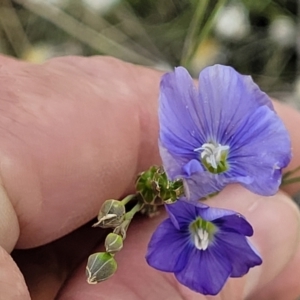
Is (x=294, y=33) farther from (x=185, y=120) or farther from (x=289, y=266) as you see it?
(x=185, y=120)

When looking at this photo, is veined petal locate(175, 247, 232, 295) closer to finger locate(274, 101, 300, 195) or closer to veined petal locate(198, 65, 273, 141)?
veined petal locate(198, 65, 273, 141)

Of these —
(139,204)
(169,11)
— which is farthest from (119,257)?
(169,11)

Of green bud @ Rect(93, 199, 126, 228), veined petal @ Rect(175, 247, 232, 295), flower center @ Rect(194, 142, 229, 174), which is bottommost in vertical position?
veined petal @ Rect(175, 247, 232, 295)

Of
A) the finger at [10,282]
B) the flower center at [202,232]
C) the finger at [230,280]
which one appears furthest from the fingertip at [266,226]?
the finger at [10,282]

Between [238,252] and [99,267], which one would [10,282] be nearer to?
[99,267]

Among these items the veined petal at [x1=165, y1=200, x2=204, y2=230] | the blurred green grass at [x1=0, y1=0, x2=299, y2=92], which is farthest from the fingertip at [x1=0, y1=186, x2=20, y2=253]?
the blurred green grass at [x1=0, y1=0, x2=299, y2=92]

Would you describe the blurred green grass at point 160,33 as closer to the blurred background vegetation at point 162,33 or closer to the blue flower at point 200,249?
the blurred background vegetation at point 162,33
